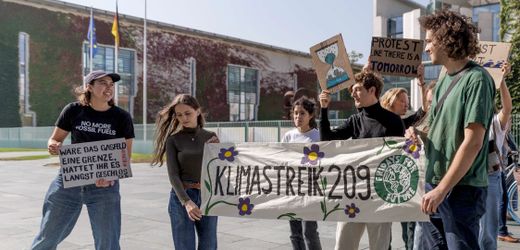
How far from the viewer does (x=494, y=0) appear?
37.8 meters

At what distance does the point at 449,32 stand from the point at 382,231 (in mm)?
1842

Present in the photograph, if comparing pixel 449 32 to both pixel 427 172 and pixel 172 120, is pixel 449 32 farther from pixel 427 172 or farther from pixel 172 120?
pixel 172 120

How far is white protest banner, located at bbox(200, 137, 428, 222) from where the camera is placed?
3752mm

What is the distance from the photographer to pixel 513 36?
21.9 m

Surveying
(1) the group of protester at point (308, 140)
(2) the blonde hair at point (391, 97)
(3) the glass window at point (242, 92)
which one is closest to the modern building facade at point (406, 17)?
(3) the glass window at point (242, 92)

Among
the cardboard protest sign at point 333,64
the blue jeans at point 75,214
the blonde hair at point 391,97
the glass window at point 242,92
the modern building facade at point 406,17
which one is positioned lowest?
the blue jeans at point 75,214

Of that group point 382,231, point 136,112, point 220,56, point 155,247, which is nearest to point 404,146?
point 382,231

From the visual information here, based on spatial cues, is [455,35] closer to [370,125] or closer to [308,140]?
[370,125]

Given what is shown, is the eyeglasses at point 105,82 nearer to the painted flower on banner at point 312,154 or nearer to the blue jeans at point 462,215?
the painted flower on banner at point 312,154

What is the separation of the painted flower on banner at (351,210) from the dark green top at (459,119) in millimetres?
933

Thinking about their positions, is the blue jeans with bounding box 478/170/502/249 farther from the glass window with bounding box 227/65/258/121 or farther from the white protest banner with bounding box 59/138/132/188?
the glass window with bounding box 227/65/258/121

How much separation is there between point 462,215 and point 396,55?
6.97 feet

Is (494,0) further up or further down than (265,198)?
further up

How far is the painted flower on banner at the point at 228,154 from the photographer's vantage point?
4.25m
